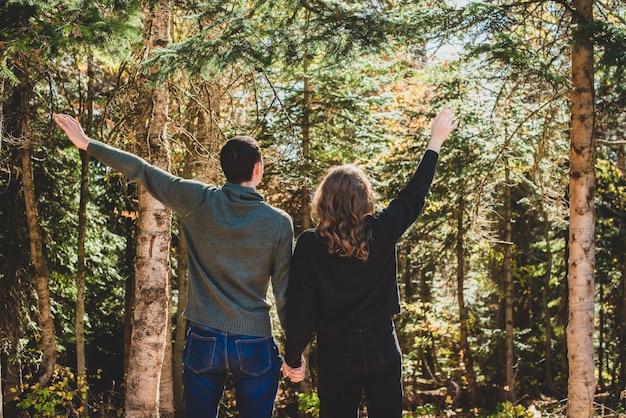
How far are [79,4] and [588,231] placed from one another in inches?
226

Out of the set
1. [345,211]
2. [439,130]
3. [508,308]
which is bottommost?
[345,211]

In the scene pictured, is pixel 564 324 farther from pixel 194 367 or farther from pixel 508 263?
pixel 194 367

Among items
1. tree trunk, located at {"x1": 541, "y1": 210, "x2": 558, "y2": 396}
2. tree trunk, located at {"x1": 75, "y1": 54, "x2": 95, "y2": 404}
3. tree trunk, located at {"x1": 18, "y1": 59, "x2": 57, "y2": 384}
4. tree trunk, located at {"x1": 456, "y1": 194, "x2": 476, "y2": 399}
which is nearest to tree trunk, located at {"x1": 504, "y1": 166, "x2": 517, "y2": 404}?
tree trunk, located at {"x1": 456, "y1": 194, "x2": 476, "y2": 399}

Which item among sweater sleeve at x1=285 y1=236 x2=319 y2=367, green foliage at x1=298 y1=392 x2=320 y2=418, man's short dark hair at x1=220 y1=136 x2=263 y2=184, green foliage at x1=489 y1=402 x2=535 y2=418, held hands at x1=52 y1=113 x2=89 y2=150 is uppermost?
held hands at x1=52 y1=113 x2=89 y2=150

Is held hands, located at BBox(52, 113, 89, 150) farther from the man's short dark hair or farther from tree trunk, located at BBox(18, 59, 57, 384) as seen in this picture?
tree trunk, located at BBox(18, 59, 57, 384)

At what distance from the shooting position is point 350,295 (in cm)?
310

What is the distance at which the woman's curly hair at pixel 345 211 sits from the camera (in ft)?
10.0

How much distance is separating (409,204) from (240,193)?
910mm

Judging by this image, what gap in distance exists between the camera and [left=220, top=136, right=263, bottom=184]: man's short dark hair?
309 centimetres

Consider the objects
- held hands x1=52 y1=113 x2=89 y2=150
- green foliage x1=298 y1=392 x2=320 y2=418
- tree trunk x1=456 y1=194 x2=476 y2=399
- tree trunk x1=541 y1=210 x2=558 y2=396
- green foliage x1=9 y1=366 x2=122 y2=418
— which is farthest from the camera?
tree trunk x1=541 y1=210 x2=558 y2=396

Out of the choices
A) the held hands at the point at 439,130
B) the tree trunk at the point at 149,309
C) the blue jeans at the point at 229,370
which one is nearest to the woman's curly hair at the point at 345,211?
the held hands at the point at 439,130

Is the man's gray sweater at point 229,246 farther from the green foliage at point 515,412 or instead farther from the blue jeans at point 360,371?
the green foliage at point 515,412

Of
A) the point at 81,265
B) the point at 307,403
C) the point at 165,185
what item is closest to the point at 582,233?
the point at 165,185

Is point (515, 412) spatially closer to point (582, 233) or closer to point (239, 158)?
point (582, 233)
